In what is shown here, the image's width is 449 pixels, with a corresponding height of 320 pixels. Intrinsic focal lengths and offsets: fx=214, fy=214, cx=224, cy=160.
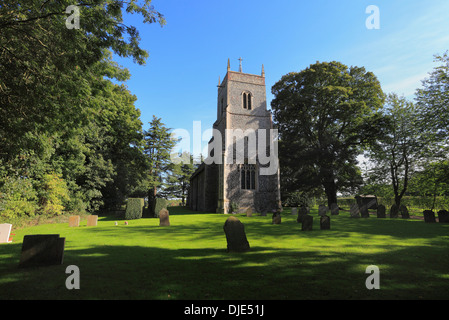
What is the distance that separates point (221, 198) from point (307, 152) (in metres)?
10.5

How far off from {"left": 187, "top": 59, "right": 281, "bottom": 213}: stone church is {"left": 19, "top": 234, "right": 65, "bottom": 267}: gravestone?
17716 mm

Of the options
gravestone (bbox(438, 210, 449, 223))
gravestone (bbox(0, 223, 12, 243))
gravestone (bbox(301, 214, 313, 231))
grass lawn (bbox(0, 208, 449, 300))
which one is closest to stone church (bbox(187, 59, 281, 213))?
gravestone (bbox(438, 210, 449, 223))

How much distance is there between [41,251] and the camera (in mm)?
4789

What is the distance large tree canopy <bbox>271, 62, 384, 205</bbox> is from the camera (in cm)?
2228

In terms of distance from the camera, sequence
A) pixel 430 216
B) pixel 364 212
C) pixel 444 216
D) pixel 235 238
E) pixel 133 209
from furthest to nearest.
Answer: pixel 133 209 → pixel 364 212 → pixel 430 216 → pixel 444 216 → pixel 235 238

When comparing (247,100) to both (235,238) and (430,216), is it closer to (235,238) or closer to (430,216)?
(430,216)

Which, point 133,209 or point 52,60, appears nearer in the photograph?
point 52,60

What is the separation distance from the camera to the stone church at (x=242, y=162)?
2308 centimetres

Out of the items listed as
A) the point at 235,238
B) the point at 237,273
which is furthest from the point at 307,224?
the point at 237,273

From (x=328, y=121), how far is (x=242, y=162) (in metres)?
10.6

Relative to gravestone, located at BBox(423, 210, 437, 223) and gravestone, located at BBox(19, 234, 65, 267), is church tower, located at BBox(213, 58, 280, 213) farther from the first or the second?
gravestone, located at BBox(19, 234, 65, 267)

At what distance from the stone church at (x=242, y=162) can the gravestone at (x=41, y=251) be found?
1772 cm
